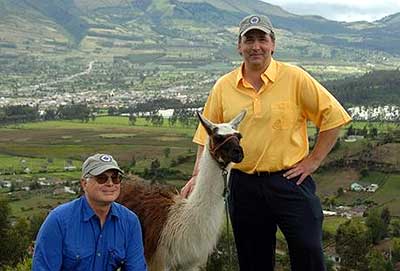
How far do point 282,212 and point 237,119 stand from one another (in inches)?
33.7

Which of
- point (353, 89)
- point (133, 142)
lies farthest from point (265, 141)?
point (353, 89)

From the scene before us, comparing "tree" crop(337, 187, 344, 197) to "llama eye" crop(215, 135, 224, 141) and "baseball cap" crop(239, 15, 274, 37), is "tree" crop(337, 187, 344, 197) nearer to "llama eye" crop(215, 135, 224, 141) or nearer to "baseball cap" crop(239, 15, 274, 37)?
"llama eye" crop(215, 135, 224, 141)

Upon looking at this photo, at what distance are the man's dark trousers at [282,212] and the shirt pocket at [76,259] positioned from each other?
1445 millimetres

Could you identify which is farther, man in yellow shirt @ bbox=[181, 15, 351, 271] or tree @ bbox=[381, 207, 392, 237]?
tree @ bbox=[381, 207, 392, 237]

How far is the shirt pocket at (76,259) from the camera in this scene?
4703 mm

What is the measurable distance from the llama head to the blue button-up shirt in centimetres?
106

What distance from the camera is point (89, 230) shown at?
476 centimetres

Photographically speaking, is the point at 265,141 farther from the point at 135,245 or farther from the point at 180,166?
the point at 180,166

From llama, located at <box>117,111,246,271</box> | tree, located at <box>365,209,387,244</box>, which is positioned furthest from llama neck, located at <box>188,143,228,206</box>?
tree, located at <box>365,209,387,244</box>

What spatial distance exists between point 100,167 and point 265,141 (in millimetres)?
1380

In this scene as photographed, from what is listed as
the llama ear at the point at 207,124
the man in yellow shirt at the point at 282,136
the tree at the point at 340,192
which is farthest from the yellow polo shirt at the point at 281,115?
the tree at the point at 340,192

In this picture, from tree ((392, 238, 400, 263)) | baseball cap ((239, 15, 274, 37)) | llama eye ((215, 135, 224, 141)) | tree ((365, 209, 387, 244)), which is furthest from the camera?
tree ((365, 209, 387, 244))

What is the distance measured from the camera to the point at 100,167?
15.5 feet

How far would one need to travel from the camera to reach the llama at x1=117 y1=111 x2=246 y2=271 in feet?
18.1
